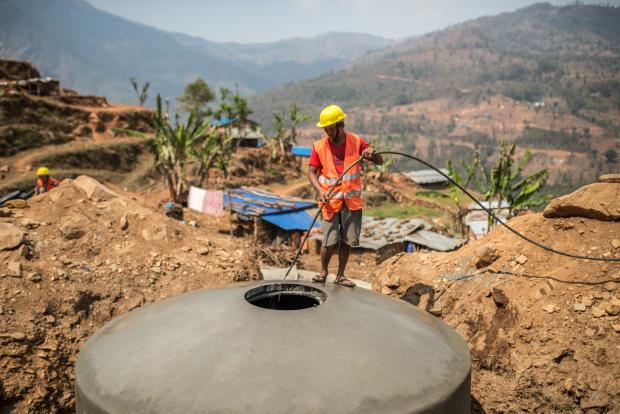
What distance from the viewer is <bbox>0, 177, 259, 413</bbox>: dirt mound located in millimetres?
5160

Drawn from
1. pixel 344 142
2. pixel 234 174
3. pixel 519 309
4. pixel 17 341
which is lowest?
pixel 234 174

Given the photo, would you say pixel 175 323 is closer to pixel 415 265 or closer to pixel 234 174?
pixel 415 265

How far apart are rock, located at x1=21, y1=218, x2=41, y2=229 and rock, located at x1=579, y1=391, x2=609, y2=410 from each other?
783 centimetres

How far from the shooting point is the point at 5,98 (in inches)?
1019

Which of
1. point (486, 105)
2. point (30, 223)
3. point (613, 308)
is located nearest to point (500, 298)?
point (613, 308)

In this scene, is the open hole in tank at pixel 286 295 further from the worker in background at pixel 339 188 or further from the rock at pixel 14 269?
the rock at pixel 14 269

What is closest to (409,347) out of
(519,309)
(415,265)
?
(519,309)

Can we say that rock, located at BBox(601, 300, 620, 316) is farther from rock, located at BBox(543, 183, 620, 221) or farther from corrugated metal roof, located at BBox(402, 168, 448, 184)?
corrugated metal roof, located at BBox(402, 168, 448, 184)

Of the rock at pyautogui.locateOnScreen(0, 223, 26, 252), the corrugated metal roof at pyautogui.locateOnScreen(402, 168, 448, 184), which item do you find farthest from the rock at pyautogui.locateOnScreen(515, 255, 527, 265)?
the corrugated metal roof at pyautogui.locateOnScreen(402, 168, 448, 184)

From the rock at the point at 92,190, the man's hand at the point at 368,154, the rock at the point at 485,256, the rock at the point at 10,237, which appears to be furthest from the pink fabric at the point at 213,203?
the man's hand at the point at 368,154

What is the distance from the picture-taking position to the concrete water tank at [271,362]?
99.1 inches

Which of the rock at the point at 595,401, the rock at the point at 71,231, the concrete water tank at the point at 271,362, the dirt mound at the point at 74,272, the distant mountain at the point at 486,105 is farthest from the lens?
the distant mountain at the point at 486,105

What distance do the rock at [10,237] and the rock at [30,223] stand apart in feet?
1.54

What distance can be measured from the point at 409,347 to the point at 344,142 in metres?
2.21
